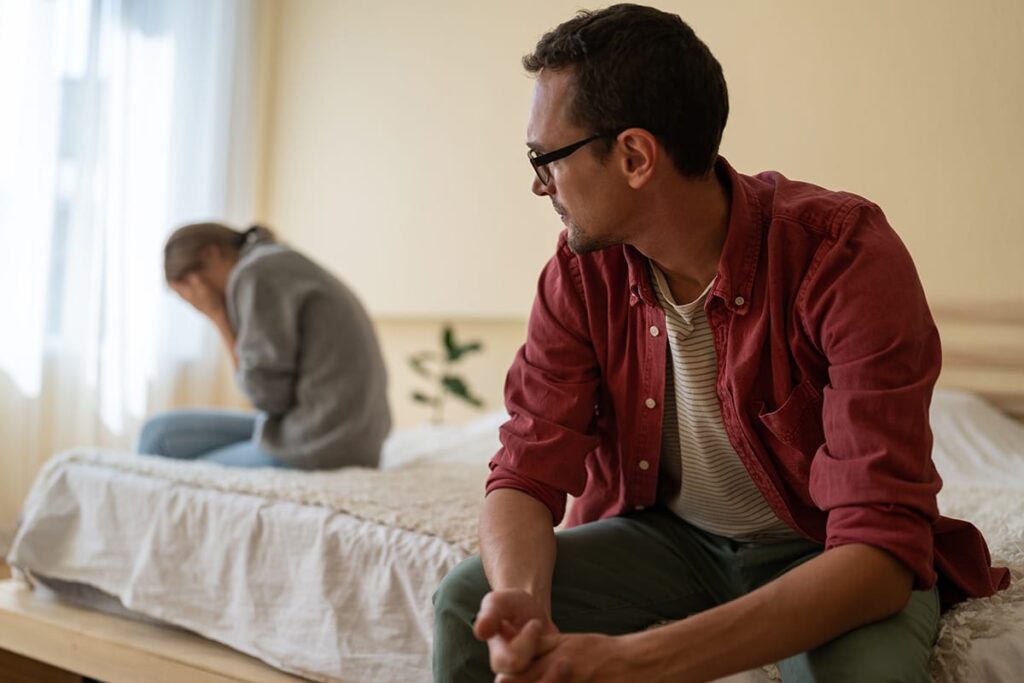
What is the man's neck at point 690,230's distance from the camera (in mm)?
1169

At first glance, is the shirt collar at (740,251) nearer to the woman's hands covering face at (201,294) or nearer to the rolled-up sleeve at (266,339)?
the rolled-up sleeve at (266,339)

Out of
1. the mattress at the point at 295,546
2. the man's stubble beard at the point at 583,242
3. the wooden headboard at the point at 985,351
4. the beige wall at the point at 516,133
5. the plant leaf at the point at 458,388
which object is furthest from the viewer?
the plant leaf at the point at 458,388

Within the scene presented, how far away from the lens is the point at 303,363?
226cm

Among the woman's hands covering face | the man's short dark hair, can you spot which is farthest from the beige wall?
the woman's hands covering face

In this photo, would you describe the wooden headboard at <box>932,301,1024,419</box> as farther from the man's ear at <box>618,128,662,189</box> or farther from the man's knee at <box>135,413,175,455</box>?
the man's knee at <box>135,413,175,455</box>

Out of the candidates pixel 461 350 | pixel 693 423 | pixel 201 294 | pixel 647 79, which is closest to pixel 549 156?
pixel 647 79

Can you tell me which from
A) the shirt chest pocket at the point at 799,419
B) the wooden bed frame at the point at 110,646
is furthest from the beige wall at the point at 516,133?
the shirt chest pocket at the point at 799,419

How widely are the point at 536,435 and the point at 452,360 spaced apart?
2.28 metres

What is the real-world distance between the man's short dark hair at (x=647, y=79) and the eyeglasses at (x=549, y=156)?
0.01 metres

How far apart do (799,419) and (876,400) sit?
145 millimetres

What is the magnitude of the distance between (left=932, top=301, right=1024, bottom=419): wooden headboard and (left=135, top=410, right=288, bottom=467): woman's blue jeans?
1.75m

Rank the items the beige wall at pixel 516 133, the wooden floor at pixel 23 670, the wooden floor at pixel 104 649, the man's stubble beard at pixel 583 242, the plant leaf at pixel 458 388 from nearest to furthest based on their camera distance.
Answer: the man's stubble beard at pixel 583 242 < the wooden floor at pixel 104 649 < the wooden floor at pixel 23 670 < the beige wall at pixel 516 133 < the plant leaf at pixel 458 388

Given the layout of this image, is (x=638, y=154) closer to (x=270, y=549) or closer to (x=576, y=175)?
(x=576, y=175)

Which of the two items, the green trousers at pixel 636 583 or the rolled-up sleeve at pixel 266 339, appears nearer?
the green trousers at pixel 636 583
